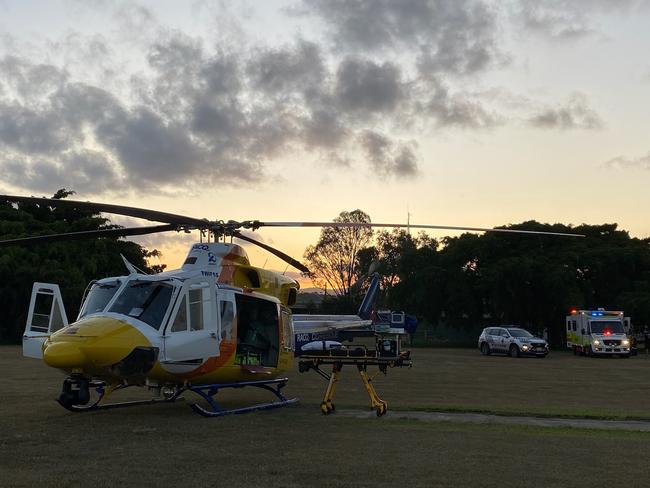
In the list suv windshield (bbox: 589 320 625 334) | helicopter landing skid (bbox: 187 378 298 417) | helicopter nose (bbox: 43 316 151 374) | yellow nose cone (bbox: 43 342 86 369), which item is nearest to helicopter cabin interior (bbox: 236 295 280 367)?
helicopter landing skid (bbox: 187 378 298 417)

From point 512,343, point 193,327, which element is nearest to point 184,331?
point 193,327

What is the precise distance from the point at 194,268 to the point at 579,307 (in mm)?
35861

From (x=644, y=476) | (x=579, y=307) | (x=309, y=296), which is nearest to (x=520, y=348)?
(x=579, y=307)

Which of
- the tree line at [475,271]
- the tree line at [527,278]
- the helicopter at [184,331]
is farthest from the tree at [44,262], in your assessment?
the helicopter at [184,331]

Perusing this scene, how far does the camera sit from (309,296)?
98.5 m

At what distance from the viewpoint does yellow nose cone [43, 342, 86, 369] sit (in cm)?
991

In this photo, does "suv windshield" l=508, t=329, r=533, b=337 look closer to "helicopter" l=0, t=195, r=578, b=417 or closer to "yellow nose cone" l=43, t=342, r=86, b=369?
"helicopter" l=0, t=195, r=578, b=417

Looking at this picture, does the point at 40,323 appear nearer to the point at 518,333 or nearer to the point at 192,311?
the point at 192,311

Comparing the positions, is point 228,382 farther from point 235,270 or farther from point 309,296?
point 309,296

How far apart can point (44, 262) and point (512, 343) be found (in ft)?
102

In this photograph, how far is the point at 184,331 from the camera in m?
11.3

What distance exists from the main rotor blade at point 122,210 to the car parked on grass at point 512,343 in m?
25.0

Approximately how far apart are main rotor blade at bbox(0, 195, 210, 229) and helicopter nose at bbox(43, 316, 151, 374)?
174 centimetres

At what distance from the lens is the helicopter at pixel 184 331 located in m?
10.4
